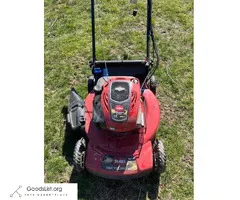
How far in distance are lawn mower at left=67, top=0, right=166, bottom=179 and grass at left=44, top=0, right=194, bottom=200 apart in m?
0.24

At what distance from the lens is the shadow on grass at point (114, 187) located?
144 inches

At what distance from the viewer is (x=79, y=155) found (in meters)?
3.59

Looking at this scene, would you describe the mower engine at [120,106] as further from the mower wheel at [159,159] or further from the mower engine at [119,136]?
the mower wheel at [159,159]

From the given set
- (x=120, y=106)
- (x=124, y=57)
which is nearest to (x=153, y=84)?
(x=124, y=57)

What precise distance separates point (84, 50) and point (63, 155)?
1394mm

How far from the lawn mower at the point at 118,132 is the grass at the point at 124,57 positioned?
0.78 feet

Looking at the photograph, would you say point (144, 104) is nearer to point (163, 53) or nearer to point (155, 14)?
point (163, 53)

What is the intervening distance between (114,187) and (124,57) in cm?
159

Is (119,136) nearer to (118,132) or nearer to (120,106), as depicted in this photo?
(118,132)

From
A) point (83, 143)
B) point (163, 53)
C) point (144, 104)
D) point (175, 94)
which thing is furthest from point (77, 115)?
point (163, 53)

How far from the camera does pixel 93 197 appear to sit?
3.65 meters

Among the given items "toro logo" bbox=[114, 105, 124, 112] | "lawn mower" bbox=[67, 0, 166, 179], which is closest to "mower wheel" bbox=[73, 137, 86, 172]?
"lawn mower" bbox=[67, 0, 166, 179]

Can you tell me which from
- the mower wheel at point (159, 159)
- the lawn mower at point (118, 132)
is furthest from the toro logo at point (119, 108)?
the mower wheel at point (159, 159)

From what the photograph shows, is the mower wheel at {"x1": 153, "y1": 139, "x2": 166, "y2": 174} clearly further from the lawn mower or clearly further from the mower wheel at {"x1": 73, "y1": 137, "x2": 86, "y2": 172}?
the mower wheel at {"x1": 73, "y1": 137, "x2": 86, "y2": 172}
